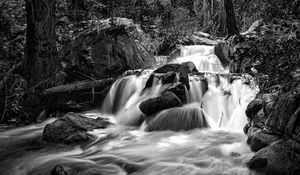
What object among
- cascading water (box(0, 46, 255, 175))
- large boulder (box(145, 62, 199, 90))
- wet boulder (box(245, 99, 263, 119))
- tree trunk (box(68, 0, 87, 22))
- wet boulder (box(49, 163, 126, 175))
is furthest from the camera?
tree trunk (box(68, 0, 87, 22))

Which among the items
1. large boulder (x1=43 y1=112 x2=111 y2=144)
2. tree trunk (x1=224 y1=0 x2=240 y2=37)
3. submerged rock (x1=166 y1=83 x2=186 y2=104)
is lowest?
large boulder (x1=43 y1=112 x2=111 y2=144)

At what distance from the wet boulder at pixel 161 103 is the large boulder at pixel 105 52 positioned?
3.25 meters

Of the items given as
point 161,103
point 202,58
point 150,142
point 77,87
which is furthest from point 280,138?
point 202,58

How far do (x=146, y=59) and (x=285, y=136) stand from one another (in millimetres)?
8112

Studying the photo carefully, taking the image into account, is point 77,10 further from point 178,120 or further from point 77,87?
point 178,120

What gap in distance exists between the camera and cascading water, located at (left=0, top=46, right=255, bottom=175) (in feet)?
18.6

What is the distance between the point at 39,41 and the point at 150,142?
15.3 feet

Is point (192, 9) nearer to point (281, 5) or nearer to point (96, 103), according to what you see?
point (96, 103)

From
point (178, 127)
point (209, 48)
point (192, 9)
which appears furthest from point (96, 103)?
point (192, 9)

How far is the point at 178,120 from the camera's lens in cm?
765

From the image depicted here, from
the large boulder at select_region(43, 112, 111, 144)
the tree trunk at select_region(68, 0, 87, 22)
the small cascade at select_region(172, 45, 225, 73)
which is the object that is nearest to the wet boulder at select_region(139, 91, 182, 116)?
the large boulder at select_region(43, 112, 111, 144)

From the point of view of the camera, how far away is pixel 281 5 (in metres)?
5.84

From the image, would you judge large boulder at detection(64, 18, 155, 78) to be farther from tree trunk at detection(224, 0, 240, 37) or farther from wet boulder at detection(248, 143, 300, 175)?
wet boulder at detection(248, 143, 300, 175)

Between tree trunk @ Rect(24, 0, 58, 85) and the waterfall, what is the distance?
2138 millimetres
